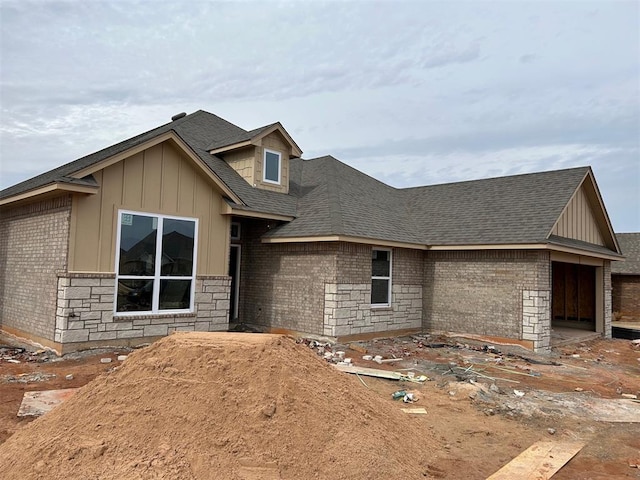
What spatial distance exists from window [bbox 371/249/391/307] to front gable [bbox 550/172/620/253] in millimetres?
4820

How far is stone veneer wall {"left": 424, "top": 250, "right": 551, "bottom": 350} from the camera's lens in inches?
527

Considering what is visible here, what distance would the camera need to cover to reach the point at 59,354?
31.7ft

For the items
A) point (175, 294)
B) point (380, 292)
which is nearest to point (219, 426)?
point (175, 294)

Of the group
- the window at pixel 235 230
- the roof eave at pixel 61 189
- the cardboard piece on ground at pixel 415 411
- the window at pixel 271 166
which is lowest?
the cardboard piece on ground at pixel 415 411

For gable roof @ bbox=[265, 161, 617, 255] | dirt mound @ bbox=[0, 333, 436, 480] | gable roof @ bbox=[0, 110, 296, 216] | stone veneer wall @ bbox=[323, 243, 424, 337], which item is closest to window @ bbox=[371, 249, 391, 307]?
stone veneer wall @ bbox=[323, 243, 424, 337]

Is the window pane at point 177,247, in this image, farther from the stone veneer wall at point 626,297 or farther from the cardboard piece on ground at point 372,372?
the stone veneer wall at point 626,297

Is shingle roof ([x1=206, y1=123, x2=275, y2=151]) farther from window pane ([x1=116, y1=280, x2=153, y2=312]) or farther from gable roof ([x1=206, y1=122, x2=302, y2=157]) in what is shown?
window pane ([x1=116, y1=280, x2=153, y2=312])

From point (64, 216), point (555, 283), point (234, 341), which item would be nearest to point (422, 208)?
point (555, 283)

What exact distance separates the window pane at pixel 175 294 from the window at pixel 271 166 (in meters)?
4.76

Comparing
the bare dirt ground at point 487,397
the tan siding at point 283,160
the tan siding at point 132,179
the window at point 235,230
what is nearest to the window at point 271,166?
the tan siding at point 283,160

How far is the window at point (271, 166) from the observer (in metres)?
15.1

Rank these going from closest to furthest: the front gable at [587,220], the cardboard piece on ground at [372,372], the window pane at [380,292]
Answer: the cardboard piece on ground at [372,372] < the window pane at [380,292] < the front gable at [587,220]

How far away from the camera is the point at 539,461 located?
217 inches

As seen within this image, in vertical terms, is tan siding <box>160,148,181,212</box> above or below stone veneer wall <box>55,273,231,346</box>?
above
